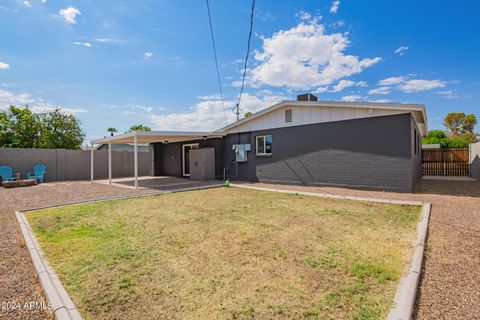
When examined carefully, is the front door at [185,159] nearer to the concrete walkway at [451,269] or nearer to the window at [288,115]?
the window at [288,115]

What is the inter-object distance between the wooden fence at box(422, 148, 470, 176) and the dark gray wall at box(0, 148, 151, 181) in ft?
65.4

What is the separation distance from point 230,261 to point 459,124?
1956 inches

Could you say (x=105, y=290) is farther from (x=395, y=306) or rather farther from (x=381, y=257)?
(x=381, y=257)

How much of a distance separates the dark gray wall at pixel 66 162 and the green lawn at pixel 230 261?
10.6 metres

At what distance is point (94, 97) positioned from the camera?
50.4ft

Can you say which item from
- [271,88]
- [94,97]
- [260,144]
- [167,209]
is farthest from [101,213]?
[94,97]

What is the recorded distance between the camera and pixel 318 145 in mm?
9703

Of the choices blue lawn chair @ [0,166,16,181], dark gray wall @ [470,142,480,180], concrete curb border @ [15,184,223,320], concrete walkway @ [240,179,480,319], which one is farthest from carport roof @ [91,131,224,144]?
dark gray wall @ [470,142,480,180]

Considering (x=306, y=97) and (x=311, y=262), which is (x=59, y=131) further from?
(x=311, y=262)

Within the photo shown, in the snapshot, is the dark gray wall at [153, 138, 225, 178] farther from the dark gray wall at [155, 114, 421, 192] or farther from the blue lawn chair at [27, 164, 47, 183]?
the blue lawn chair at [27, 164, 47, 183]

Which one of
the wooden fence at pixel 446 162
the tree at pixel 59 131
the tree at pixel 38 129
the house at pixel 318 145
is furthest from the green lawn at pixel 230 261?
the tree at pixel 38 129

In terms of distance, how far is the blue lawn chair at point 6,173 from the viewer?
12.0 m

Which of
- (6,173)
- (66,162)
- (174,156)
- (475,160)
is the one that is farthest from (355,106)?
(6,173)

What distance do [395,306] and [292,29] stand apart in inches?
341
